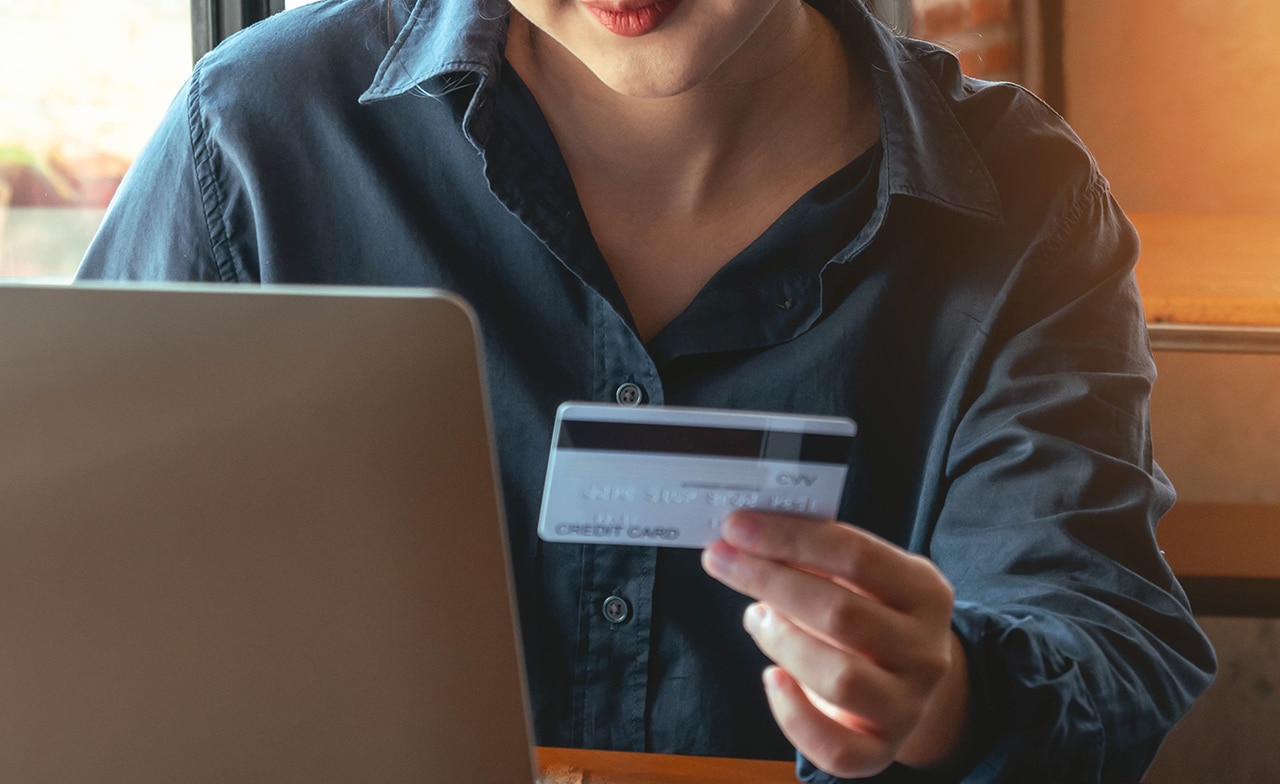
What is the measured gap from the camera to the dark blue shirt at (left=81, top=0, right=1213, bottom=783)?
0.86 m

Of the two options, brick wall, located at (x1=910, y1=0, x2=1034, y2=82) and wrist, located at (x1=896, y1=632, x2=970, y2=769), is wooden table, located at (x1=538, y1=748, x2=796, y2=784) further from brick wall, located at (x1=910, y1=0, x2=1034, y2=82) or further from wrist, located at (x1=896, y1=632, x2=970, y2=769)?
brick wall, located at (x1=910, y1=0, x2=1034, y2=82)

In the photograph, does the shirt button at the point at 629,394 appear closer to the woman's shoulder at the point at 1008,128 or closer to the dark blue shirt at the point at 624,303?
the dark blue shirt at the point at 624,303

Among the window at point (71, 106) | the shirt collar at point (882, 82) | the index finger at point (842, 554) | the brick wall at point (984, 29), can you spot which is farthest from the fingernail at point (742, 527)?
the brick wall at point (984, 29)

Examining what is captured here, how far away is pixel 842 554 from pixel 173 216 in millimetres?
651

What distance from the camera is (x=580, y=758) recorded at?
64 centimetres

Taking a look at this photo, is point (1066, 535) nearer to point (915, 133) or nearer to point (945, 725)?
point (945, 725)

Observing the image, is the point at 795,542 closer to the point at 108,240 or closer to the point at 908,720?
the point at 908,720

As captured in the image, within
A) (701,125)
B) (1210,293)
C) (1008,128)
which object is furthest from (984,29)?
(701,125)

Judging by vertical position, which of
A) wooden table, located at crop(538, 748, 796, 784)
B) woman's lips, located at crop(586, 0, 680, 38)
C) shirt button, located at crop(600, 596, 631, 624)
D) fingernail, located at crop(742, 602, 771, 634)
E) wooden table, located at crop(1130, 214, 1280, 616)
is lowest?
wooden table, located at crop(1130, 214, 1280, 616)

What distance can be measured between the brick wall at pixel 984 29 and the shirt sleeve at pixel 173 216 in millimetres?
1141

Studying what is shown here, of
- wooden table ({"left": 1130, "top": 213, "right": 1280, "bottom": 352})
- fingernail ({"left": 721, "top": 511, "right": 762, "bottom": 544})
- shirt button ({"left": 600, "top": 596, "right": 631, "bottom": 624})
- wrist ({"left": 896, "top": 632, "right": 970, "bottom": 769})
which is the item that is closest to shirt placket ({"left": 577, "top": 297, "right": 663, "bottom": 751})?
shirt button ({"left": 600, "top": 596, "right": 631, "bottom": 624})

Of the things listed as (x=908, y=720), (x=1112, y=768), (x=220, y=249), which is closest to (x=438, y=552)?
(x=908, y=720)

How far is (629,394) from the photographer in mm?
853

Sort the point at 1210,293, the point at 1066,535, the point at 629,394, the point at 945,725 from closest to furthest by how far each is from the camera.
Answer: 1. the point at 945,725
2. the point at 1066,535
3. the point at 629,394
4. the point at 1210,293
